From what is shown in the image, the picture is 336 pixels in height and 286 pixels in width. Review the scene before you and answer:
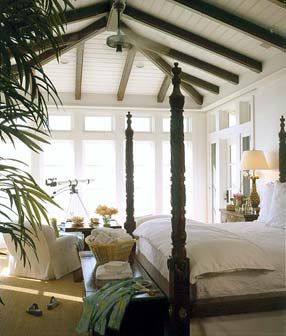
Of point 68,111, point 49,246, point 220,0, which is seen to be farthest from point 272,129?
point 68,111

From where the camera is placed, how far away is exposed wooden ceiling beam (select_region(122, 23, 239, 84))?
545cm

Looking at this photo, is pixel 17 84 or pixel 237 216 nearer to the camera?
pixel 17 84

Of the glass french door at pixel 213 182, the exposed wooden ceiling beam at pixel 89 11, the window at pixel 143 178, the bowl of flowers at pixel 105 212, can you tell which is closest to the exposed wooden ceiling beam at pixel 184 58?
the exposed wooden ceiling beam at pixel 89 11

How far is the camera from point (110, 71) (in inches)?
253

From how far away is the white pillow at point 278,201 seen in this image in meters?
3.40

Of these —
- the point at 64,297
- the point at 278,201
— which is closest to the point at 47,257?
the point at 64,297

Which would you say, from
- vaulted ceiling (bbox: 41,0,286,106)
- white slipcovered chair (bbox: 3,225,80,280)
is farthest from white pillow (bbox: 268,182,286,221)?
white slipcovered chair (bbox: 3,225,80,280)

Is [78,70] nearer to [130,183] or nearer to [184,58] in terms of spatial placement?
[184,58]

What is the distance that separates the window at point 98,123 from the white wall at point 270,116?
3.17 meters

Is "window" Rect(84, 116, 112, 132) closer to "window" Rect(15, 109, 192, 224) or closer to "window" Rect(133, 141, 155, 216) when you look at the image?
"window" Rect(15, 109, 192, 224)

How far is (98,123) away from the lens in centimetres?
727

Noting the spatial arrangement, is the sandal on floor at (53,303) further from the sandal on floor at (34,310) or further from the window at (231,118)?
the window at (231,118)

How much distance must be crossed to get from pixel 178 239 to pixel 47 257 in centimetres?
Answer: 277

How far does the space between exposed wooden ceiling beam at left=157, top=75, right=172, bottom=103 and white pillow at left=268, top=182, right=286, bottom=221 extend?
3.59 metres
